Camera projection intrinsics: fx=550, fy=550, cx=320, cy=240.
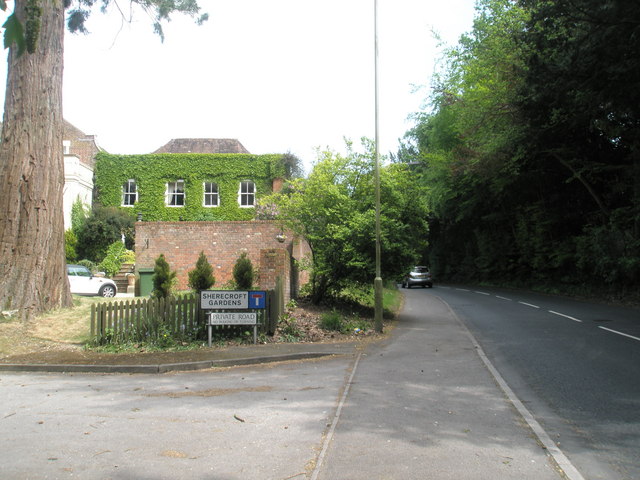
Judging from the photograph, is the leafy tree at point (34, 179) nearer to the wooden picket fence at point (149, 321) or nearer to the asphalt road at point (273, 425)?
the wooden picket fence at point (149, 321)

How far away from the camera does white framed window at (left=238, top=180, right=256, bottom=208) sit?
36469 mm

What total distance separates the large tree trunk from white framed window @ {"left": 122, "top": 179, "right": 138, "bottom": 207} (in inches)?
944

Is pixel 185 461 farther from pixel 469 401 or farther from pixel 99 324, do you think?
pixel 99 324

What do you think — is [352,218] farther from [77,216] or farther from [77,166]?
[77,166]

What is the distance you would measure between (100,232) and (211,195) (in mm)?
7513

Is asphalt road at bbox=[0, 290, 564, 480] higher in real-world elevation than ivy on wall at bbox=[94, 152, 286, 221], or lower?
lower

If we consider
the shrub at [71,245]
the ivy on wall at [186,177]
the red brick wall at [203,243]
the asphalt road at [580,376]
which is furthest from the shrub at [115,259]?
the asphalt road at [580,376]

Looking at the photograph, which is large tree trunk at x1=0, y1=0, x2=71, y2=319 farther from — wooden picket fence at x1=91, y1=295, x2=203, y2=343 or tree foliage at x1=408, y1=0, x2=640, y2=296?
tree foliage at x1=408, y1=0, x2=640, y2=296

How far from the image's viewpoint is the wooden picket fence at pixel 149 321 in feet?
36.8

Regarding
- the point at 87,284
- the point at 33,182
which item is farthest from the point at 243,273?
the point at 87,284

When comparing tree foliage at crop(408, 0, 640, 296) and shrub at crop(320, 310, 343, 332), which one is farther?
tree foliage at crop(408, 0, 640, 296)

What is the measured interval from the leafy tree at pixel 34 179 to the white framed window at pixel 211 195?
76.4 ft

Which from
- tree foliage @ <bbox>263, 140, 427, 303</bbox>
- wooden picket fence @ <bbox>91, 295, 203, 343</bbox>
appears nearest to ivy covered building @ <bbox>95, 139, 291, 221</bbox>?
tree foliage @ <bbox>263, 140, 427, 303</bbox>

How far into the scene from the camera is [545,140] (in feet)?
81.0
